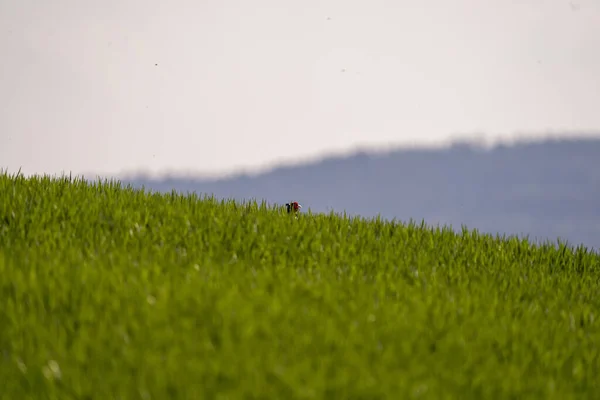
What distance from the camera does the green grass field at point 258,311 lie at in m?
5.11

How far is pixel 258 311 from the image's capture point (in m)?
6.22

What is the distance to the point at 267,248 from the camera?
364 inches

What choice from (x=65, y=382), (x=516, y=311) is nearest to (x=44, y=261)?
(x=65, y=382)

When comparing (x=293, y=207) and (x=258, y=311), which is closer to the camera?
(x=258, y=311)

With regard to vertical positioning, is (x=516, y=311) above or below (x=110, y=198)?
below

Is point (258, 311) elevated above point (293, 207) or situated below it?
below

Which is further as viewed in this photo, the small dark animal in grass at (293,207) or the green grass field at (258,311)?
the small dark animal in grass at (293,207)

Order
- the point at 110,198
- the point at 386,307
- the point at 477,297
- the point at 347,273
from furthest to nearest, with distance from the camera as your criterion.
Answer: the point at 110,198
the point at 347,273
the point at 477,297
the point at 386,307

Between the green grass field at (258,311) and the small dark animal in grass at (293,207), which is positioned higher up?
the small dark animal in grass at (293,207)

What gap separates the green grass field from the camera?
16.8 feet

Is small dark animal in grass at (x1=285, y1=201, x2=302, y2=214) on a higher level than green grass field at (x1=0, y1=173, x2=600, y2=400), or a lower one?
higher

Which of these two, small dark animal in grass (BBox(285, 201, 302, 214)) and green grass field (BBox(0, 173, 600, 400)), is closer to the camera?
green grass field (BBox(0, 173, 600, 400))

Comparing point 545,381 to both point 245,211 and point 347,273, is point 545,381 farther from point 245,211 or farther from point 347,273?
point 245,211

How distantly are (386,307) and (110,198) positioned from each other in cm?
506
